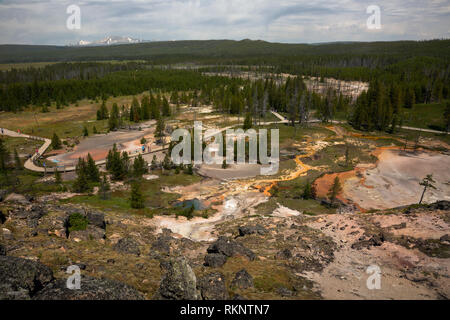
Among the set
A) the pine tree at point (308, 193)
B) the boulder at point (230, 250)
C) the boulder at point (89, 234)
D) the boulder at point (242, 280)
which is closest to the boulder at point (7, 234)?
the boulder at point (89, 234)

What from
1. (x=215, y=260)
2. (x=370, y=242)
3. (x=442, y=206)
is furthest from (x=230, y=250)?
(x=442, y=206)

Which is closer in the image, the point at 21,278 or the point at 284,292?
the point at 21,278

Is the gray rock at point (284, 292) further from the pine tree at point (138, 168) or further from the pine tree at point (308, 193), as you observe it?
the pine tree at point (138, 168)

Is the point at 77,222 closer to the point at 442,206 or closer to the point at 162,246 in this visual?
the point at 162,246

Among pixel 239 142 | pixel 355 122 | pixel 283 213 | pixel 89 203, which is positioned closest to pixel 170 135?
pixel 239 142

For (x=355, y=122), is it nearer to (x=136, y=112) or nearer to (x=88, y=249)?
(x=136, y=112)
